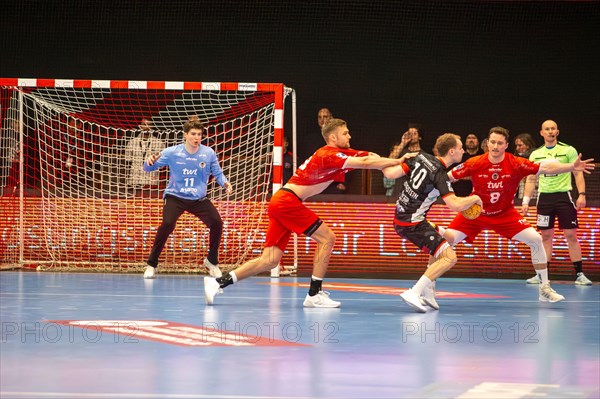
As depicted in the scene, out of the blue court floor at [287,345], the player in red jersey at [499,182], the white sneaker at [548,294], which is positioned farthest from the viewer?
the white sneaker at [548,294]

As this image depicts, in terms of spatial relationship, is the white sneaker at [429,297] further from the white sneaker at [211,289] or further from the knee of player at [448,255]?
the white sneaker at [211,289]

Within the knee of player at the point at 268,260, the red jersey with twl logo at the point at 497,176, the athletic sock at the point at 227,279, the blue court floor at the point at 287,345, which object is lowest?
the blue court floor at the point at 287,345

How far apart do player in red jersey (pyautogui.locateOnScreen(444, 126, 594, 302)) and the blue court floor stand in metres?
0.78

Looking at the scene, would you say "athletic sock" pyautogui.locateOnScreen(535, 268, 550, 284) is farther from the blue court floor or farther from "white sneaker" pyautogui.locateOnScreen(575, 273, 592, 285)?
"white sneaker" pyautogui.locateOnScreen(575, 273, 592, 285)

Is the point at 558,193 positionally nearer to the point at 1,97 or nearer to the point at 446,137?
the point at 446,137

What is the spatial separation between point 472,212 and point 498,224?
2.63 ft

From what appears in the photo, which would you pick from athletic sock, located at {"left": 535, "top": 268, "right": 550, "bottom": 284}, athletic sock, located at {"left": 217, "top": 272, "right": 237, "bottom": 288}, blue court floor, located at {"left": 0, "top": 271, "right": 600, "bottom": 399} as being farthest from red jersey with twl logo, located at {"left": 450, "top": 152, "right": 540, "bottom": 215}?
→ athletic sock, located at {"left": 217, "top": 272, "right": 237, "bottom": 288}

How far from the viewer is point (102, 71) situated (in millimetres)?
17984

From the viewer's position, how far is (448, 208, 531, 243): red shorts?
9.91 m

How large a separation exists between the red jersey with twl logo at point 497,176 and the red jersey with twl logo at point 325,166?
4.27ft

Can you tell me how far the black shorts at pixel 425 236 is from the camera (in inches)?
363

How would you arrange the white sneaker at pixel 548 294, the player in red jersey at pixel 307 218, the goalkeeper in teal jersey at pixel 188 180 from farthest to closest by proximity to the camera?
the goalkeeper in teal jersey at pixel 188 180
the white sneaker at pixel 548 294
the player in red jersey at pixel 307 218

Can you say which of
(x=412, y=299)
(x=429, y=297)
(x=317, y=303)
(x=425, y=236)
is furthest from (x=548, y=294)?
(x=317, y=303)

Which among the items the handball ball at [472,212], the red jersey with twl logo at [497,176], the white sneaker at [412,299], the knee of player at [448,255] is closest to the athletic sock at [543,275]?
the red jersey with twl logo at [497,176]
